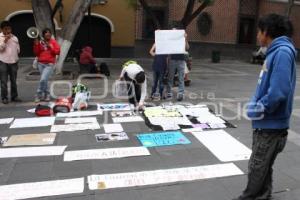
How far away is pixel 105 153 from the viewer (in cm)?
559

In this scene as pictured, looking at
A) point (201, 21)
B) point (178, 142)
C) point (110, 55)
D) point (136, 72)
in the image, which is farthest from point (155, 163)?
point (201, 21)

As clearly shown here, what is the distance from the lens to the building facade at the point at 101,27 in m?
21.0

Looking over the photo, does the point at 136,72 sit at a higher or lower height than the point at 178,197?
higher

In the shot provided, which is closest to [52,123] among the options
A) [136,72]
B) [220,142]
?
[136,72]

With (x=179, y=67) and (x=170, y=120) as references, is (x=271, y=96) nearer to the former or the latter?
(x=170, y=120)

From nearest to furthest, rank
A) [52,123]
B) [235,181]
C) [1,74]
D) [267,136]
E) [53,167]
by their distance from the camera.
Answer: [267,136], [235,181], [53,167], [52,123], [1,74]

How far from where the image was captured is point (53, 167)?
16.5ft

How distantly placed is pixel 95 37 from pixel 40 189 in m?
18.6

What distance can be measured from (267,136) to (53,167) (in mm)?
2657

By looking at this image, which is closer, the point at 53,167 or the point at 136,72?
the point at 53,167

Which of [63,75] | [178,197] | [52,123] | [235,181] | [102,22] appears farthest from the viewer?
[102,22]

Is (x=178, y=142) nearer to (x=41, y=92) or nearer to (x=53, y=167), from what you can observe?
(x=53, y=167)

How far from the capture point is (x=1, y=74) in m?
8.91

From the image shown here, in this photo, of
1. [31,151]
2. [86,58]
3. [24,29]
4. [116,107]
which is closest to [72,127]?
[31,151]
